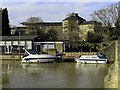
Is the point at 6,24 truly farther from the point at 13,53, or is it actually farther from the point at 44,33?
the point at 13,53

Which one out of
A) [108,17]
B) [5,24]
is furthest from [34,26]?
[108,17]

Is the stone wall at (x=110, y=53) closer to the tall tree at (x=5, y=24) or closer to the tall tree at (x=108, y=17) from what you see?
the tall tree at (x=108, y=17)

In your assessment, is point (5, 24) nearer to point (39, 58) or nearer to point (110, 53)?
point (39, 58)

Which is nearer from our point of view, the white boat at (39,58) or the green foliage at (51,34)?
the white boat at (39,58)

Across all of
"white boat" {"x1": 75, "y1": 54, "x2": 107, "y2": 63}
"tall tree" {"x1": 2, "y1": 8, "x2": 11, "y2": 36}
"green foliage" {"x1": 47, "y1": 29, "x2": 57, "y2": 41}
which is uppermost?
"tall tree" {"x1": 2, "y1": 8, "x2": 11, "y2": 36}

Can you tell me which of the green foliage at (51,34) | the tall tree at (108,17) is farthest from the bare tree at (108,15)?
the green foliage at (51,34)

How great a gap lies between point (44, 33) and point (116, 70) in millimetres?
52478

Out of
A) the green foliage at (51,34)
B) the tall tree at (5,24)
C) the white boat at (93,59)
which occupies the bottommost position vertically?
the white boat at (93,59)

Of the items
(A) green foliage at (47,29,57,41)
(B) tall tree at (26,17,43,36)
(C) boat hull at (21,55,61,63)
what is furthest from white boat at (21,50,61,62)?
(B) tall tree at (26,17,43,36)

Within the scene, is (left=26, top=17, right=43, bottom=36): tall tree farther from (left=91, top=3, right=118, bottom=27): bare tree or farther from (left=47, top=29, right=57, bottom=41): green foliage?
(left=91, top=3, right=118, bottom=27): bare tree

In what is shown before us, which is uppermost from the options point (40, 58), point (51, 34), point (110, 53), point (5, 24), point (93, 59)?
point (5, 24)

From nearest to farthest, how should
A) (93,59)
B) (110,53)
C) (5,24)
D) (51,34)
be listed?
(93,59) < (110,53) < (5,24) < (51,34)

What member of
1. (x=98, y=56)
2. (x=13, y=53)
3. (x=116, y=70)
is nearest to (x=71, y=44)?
(x=13, y=53)

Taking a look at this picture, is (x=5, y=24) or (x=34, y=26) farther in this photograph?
(x=34, y=26)
